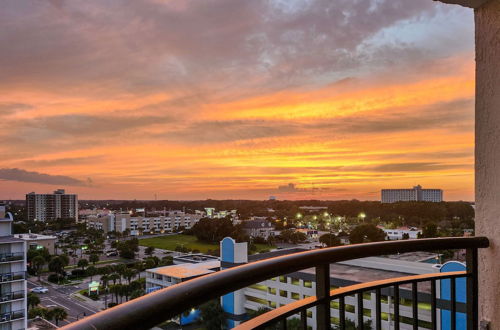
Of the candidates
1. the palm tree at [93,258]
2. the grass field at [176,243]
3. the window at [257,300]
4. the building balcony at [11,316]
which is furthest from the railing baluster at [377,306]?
the grass field at [176,243]

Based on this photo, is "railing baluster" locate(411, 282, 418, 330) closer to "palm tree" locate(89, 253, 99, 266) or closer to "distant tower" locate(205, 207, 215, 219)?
"palm tree" locate(89, 253, 99, 266)

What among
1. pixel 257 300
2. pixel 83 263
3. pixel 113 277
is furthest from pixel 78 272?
pixel 257 300

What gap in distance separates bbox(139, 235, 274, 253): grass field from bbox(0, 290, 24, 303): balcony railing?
20738mm

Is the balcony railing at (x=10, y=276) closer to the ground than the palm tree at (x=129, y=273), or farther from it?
farther from it

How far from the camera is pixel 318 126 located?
1434 cm

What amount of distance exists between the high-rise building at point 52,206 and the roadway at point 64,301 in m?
6.18

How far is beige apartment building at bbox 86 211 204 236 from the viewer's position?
4262 centimetres

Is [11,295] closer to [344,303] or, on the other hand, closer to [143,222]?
[344,303]

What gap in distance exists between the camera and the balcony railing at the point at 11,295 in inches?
549

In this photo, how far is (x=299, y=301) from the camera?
91 cm

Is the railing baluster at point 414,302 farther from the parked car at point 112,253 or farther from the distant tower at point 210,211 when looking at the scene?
the parked car at point 112,253

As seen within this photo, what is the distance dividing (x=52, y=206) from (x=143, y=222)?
1310cm

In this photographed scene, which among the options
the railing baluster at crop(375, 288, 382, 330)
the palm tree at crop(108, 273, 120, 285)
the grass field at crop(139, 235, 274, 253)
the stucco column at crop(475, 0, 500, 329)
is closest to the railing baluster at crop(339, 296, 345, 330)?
the railing baluster at crop(375, 288, 382, 330)

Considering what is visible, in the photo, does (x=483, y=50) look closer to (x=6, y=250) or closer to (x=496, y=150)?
(x=496, y=150)
